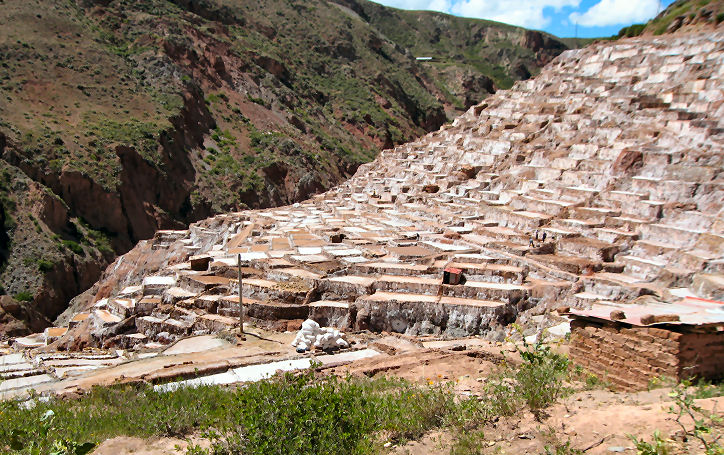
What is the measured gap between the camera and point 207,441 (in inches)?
234

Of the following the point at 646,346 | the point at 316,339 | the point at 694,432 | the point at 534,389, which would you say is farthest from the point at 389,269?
the point at 694,432

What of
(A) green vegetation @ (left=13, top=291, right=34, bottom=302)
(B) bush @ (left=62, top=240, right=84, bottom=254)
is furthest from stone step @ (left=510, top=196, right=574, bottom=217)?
(B) bush @ (left=62, top=240, right=84, bottom=254)

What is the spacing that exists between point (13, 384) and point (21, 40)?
35.0 m

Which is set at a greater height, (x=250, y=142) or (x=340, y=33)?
(x=340, y=33)

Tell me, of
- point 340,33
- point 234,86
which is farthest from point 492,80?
point 234,86

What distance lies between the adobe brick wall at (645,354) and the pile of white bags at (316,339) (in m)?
4.32

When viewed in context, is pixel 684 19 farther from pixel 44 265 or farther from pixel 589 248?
pixel 44 265

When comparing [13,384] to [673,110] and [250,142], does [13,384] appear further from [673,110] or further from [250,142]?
[250,142]

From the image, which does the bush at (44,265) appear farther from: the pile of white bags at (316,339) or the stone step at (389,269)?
the pile of white bags at (316,339)

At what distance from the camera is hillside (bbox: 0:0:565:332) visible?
2784cm

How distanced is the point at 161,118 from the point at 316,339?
3162cm

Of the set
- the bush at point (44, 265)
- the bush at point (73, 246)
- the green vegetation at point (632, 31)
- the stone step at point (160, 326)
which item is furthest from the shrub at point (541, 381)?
the green vegetation at point (632, 31)

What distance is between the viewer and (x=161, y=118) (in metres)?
37.7

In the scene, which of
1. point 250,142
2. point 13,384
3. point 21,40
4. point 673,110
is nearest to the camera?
point 13,384
